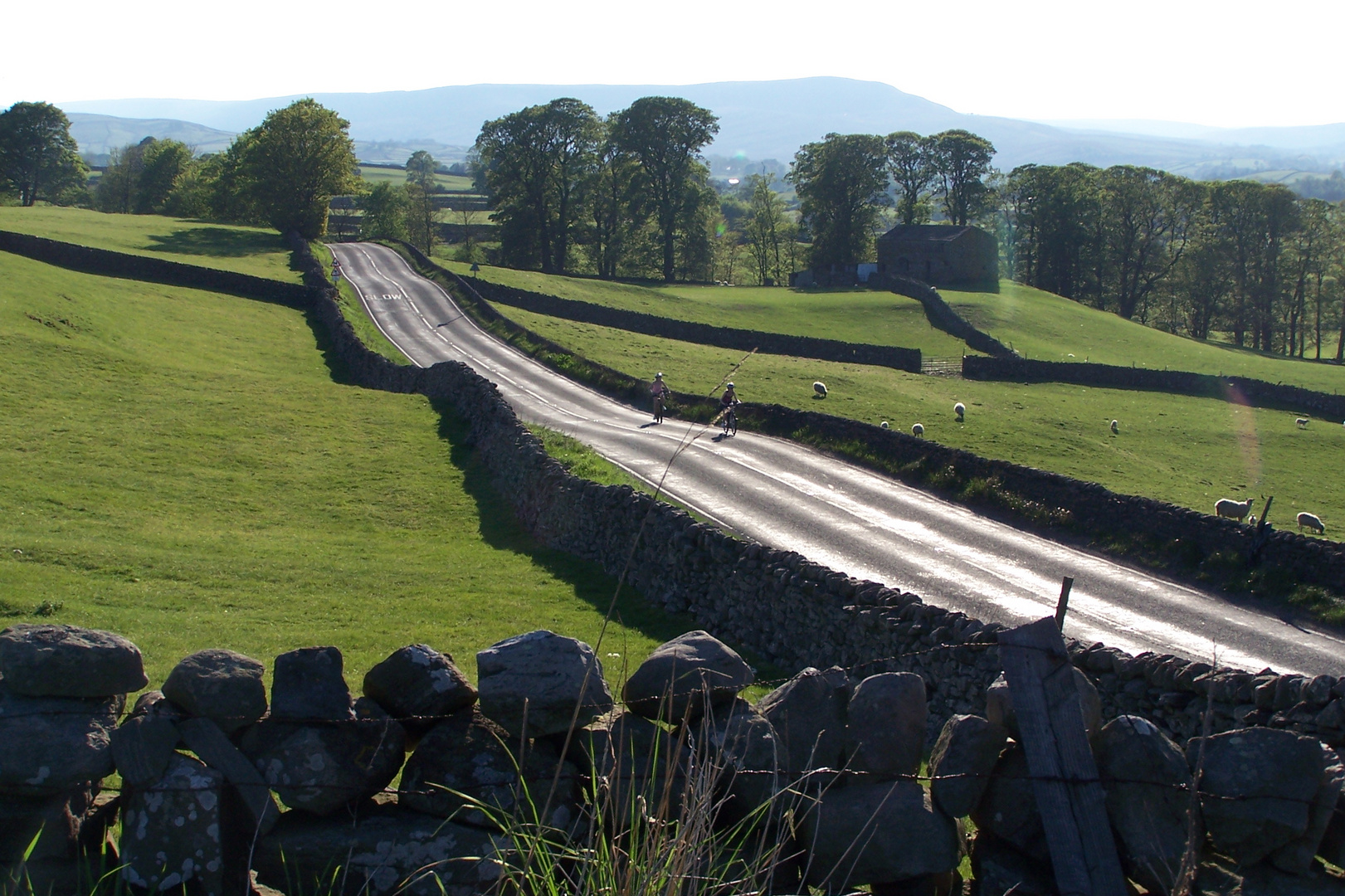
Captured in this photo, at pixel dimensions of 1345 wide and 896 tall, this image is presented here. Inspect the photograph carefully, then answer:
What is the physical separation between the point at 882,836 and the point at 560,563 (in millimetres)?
15077

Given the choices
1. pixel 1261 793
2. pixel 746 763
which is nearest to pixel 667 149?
pixel 746 763

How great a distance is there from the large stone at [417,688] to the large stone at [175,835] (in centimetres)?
105

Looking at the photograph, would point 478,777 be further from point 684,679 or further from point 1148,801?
point 1148,801

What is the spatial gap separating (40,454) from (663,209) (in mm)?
87118

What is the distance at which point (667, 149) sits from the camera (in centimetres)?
10362

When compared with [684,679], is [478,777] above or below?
below

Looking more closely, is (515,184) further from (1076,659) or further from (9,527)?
(1076,659)

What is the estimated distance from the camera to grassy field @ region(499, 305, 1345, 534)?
34219 mm

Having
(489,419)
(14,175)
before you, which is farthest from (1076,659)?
(14,175)

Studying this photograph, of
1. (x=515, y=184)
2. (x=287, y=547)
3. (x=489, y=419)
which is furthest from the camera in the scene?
(x=515, y=184)

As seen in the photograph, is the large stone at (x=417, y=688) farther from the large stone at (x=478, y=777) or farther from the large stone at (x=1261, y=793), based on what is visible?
the large stone at (x=1261, y=793)

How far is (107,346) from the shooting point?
39469 mm

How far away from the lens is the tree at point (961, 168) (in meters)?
115

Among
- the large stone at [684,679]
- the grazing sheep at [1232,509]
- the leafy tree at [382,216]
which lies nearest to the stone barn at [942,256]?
the leafy tree at [382,216]
